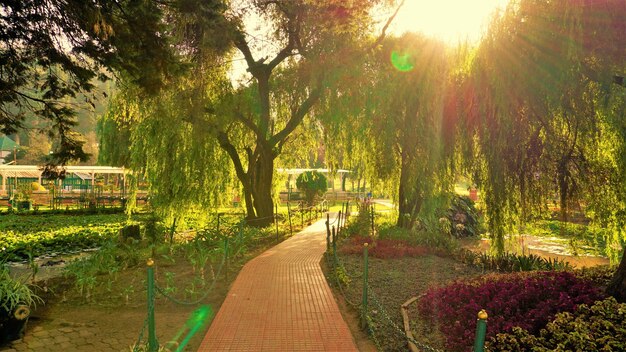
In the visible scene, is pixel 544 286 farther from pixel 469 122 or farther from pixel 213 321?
pixel 213 321

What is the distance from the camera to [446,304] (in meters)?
7.03

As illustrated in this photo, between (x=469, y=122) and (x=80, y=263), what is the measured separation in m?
9.08

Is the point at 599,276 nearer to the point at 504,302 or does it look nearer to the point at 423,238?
the point at 504,302

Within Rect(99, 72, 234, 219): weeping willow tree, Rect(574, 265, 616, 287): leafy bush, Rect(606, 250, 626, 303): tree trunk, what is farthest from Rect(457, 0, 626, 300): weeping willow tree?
Rect(99, 72, 234, 219): weeping willow tree

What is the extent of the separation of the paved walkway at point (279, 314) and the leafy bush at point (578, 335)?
210 cm

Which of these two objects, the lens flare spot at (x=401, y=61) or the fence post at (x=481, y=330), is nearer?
the fence post at (x=481, y=330)

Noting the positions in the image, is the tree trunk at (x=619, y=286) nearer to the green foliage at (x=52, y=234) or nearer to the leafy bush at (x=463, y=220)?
the green foliage at (x=52, y=234)

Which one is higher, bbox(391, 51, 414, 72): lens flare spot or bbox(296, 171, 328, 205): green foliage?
bbox(391, 51, 414, 72): lens flare spot

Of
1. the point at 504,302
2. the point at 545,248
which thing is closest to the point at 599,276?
the point at 504,302

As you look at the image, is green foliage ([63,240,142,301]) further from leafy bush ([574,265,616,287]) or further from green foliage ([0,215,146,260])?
leafy bush ([574,265,616,287])

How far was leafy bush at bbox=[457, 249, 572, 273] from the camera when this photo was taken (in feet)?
35.6

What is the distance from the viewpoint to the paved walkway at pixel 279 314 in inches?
239

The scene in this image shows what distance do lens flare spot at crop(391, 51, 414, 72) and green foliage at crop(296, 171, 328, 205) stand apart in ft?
56.1

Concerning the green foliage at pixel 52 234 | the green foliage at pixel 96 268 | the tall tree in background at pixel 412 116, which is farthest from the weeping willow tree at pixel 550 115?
the green foliage at pixel 52 234
